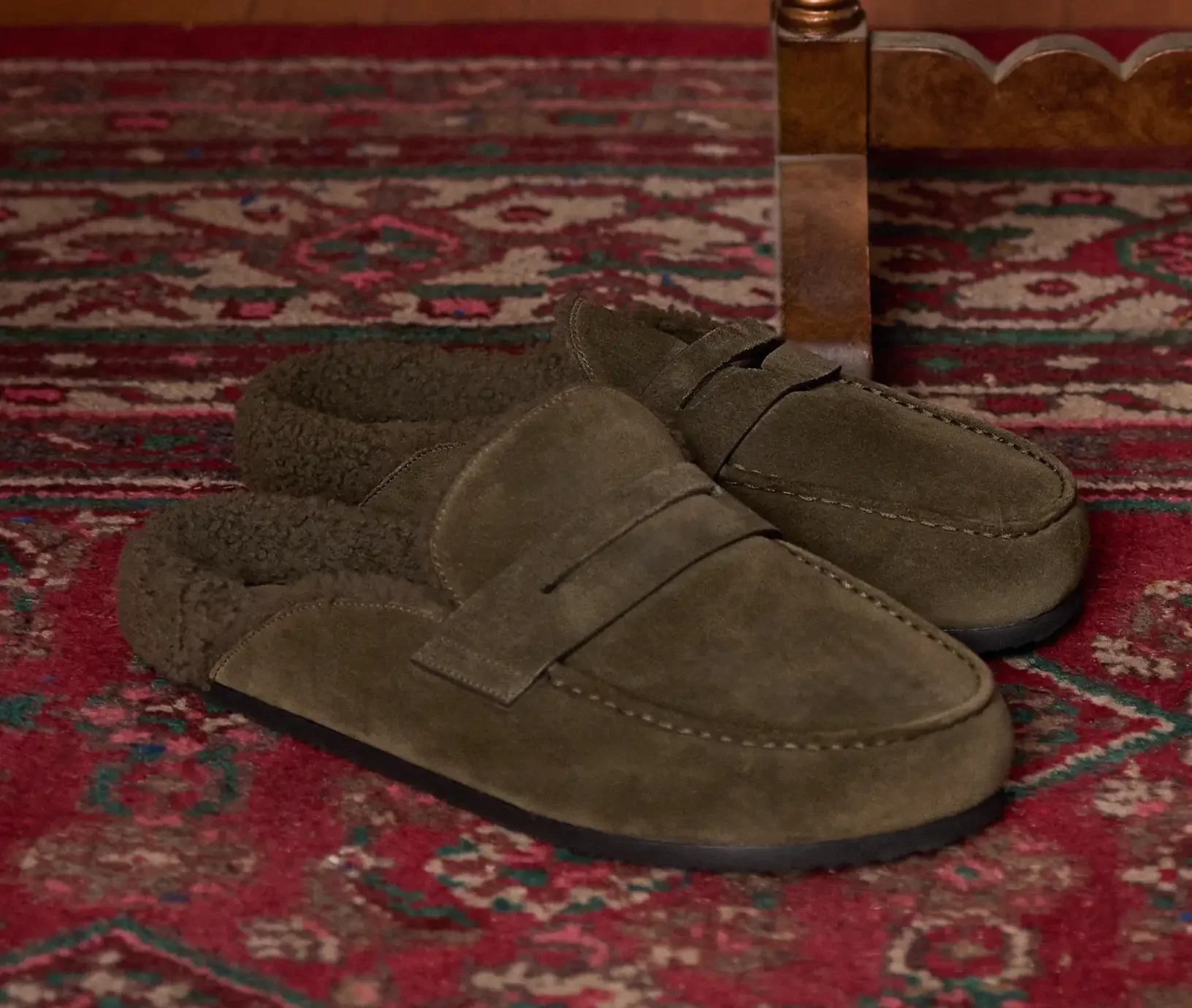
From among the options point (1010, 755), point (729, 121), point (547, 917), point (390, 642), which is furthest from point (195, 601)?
point (729, 121)

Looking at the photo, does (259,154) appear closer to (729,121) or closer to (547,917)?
(729,121)

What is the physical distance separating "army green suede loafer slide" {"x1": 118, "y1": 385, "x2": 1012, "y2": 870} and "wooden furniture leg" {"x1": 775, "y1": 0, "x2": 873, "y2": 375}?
0.38 meters

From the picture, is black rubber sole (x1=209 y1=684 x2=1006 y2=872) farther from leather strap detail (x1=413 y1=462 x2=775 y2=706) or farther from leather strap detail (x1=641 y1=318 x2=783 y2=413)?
leather strap detail (x1=641 y1=318 x2=783 y2=413)

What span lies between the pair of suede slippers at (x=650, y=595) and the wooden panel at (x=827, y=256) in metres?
0.24

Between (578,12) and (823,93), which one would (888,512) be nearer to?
(823,93)

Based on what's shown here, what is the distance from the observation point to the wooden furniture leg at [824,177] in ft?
3.61

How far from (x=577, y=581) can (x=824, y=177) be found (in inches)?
20.8

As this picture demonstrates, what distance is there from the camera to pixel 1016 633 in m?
0.82

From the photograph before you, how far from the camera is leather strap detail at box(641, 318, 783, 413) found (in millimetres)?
840

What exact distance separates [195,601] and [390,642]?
108mm

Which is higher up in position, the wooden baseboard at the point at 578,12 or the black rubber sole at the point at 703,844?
the wooden baseboard at the point at 578,12

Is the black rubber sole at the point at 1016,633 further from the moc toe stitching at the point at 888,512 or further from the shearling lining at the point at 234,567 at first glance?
the shearling lining at the point at 234,567

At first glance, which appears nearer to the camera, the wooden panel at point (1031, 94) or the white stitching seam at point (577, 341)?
the white stitching seam at point (577, 341)

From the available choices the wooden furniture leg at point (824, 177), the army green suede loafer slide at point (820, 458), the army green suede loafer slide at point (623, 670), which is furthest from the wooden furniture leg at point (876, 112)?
the army green suede loafer slide at point (623, 670)
